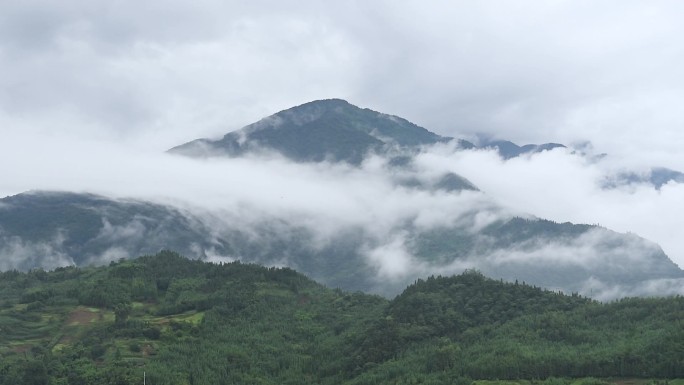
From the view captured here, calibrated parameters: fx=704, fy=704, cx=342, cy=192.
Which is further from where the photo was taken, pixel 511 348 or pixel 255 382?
pixel 255 382

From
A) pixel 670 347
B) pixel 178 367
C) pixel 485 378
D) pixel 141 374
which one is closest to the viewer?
pixel 670 347

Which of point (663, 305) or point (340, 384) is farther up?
point (663, 305)

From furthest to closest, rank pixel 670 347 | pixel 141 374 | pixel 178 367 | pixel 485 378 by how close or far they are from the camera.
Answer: pixel 178 367, pixel 141 374, pixel 485 378, pixel 670 347

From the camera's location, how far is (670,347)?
→ 527 feet

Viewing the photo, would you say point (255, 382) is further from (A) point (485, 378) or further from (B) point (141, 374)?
(A) point (485, 378)

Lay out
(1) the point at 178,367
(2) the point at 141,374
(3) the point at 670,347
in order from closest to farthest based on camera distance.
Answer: (3) the point at 670,347
(2) the point at 141,374
(1) the point at 178,367

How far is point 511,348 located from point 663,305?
162 feet

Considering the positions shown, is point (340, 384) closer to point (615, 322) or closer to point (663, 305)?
point (615, 322)

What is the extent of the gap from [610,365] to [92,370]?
131624 mm

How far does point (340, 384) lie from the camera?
193750 millimetres

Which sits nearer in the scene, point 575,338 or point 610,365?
point 610,365

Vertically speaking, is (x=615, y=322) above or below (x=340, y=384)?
above

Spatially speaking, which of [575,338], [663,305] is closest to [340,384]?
[575,338]

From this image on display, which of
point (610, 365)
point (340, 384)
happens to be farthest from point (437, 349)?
point (610, 365)
